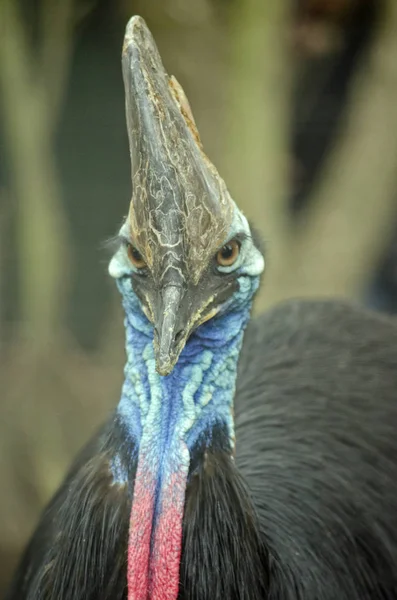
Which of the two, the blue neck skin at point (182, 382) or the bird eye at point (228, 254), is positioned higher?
the bird eye at point (228, 254)

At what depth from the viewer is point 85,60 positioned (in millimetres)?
2383

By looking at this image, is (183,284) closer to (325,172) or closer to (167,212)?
(167,212)

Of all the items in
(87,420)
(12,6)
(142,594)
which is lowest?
(142,594)

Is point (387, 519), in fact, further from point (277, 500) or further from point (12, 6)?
point (12, 6)

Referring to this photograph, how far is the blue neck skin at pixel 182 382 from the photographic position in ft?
3.83

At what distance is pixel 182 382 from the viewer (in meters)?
1.18

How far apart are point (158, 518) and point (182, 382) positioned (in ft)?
0.55

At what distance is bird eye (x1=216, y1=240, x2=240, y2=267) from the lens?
1.16 metres

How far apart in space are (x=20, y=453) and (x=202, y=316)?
1.69 meters

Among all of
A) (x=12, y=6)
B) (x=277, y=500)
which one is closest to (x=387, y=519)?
(x=277, y=500)

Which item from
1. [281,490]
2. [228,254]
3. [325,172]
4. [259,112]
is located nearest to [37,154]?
[259,112]

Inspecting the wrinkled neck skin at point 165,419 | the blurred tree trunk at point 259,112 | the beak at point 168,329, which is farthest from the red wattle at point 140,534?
the blurred tree trunk at point 259,112

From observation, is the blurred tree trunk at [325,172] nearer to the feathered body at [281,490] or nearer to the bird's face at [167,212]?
the feathered body at [281,490]

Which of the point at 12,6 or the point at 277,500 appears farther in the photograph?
the point at 12,6
